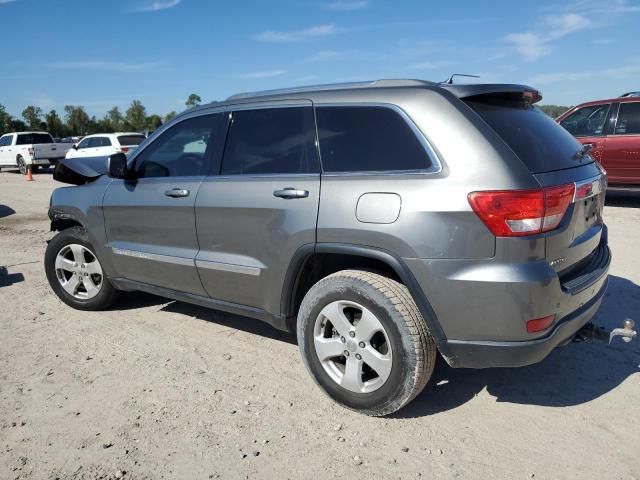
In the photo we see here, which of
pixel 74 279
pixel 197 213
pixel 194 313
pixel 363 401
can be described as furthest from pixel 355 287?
pixel 74 279

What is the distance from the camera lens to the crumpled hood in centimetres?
470

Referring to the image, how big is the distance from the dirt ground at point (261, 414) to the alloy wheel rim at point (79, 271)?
0.39 metres

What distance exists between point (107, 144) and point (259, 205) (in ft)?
→ 57.5

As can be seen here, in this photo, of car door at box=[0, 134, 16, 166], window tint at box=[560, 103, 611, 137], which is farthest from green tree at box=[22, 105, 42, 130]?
window tint at box=[560, 103, 611, 137]

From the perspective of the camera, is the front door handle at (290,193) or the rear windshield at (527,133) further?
the front door handle at (290,193)

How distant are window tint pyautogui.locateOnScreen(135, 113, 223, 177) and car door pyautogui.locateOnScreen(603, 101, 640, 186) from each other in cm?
812

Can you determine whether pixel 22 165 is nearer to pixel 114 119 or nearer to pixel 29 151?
pixel 29 151

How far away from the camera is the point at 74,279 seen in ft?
15.8

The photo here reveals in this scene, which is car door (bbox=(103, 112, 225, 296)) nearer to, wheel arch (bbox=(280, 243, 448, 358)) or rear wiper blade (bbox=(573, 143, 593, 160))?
wheel arch (bbox=(280, 243, 448, 358))

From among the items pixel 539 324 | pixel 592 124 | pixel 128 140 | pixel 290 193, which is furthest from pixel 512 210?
pixel 128 140

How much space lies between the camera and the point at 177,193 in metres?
3.83

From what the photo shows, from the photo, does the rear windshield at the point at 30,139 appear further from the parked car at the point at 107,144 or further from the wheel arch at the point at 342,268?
the wheel arch at the point at 342,268

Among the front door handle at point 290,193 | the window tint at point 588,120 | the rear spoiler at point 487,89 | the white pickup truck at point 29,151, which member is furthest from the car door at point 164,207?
the white pickup truck at point 29,151

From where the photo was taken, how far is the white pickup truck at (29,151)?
2125 centimetres
